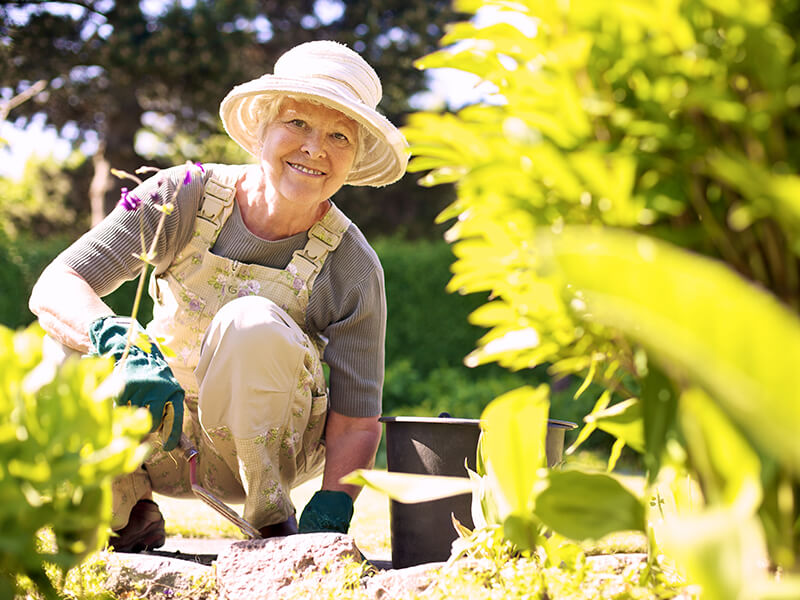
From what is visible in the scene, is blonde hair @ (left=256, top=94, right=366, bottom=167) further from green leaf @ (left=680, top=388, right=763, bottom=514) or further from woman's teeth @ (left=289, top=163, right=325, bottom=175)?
green leaf @ (left=680, top=388, right=763, bottom=514)

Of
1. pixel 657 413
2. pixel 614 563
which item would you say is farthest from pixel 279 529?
pixel 657 413

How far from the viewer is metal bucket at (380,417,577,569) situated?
6.58 feet

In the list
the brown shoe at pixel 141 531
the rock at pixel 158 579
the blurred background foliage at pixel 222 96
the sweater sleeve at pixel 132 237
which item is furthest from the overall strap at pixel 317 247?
the blurred background foliage at pixel 222 96

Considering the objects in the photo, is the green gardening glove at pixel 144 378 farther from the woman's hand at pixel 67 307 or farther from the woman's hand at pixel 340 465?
the woman's hand at pixel 340 465

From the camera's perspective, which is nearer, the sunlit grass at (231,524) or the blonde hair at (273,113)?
the blonde hair at (273,113)

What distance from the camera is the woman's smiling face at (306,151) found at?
235 centimetres

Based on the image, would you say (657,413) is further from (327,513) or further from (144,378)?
(327,513)

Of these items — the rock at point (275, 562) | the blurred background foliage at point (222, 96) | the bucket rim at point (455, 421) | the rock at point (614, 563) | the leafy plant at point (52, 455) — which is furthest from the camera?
the blurred background foliage at point (222, 96)

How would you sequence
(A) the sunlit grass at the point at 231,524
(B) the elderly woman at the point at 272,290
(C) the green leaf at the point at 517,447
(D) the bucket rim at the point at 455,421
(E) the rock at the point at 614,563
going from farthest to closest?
(A) the sunlit grass at the point at 231,524
(B) the elderly woman at the point at 272,290
(D) the bucket rim at the point at 455,421
(E) the rock at the point at 614,563
(C) the green leaf at the point at 517,447

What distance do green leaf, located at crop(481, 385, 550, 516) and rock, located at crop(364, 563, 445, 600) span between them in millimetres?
501

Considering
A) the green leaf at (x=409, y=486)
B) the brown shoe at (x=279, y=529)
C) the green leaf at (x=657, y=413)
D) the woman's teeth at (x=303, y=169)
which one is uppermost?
the green leaf at (x=657, y=413)

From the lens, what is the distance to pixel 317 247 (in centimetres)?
244

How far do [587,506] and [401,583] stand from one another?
690mm

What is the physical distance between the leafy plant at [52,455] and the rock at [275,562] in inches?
27.3
